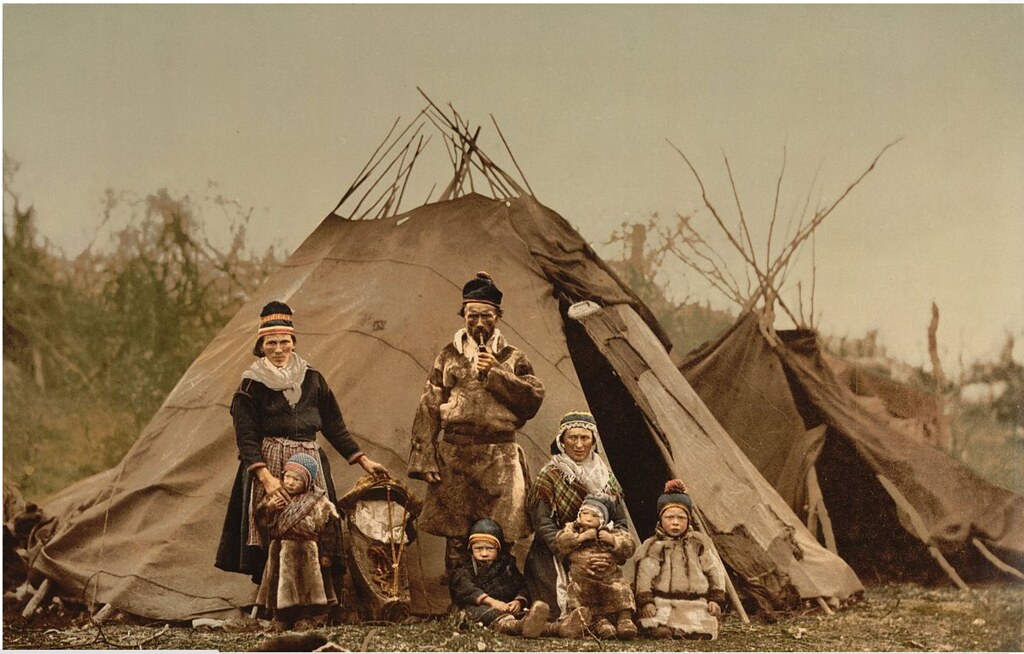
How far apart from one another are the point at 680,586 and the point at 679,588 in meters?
0.01

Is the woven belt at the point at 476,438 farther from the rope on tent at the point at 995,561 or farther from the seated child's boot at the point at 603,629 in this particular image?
the rope on tent at the point at 995,561

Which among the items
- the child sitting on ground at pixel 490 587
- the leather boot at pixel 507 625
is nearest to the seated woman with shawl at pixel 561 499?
the child sitting on ground at pixel 490 587

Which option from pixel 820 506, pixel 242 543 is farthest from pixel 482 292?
pixel 820 506

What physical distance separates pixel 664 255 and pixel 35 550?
13.6ft

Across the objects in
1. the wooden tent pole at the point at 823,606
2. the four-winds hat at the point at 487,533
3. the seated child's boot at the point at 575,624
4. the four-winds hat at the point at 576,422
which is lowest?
the seated child's boot at the point at 575,624

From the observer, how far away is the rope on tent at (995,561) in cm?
858

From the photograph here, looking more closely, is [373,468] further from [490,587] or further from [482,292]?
[482,292]

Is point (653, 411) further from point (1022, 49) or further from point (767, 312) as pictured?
point (1022, 49)

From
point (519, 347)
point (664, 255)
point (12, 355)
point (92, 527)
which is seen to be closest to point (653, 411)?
point (519, 347)

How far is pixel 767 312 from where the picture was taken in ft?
30.3

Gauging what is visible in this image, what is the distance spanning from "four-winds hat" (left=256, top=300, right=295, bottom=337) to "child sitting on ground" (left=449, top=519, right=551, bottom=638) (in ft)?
4.73

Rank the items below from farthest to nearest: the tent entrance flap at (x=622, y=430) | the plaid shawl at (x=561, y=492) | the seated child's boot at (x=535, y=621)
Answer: the tent entrance flap at (x=622, y=430) < the plaid shawl at (x=561, y=492) < the seated child's boot at (x=535, y=621)

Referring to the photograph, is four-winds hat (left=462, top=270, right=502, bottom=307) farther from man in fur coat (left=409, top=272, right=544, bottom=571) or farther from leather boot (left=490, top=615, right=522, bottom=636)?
leather boot (left=490, top=615, right=522, bottom=636)

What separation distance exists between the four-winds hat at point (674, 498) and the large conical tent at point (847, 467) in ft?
5.18
